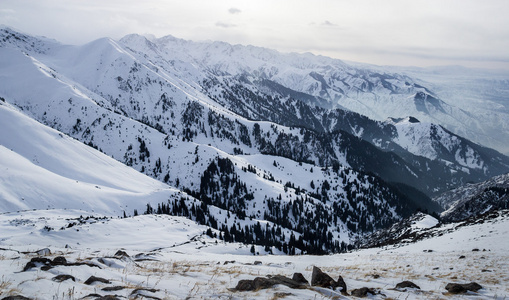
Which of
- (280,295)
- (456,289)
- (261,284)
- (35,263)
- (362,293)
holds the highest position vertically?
(35,263)

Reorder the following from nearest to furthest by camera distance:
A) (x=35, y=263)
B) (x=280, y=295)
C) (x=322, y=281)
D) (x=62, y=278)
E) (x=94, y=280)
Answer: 1. (x=280, y=295)
2. (x=62, y=278)
3. (x=94, y=280)
4. (x=35, y=263)
5. (x=322, y=281)

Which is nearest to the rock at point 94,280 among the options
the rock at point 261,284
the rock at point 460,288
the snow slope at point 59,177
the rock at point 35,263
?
the rock at point 35,263

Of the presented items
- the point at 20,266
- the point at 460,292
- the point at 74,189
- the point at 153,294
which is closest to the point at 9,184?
the point at 74,189

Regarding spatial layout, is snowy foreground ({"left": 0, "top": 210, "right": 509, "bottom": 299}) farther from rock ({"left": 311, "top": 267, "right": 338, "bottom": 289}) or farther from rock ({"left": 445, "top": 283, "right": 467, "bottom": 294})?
rock ({"left": 311, "top": 267, "right": 338, "bottom": 289})

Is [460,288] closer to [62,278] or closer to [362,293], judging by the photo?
[362,293]

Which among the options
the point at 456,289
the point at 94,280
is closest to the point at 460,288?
the point at 456,289

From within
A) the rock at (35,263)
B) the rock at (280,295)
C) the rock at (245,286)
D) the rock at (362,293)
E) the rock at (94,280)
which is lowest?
the rock at (362,293)

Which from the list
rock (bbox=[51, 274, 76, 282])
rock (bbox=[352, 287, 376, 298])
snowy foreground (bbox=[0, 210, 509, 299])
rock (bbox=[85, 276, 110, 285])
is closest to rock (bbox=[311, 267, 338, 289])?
rock (bbox=[352, 287, 376, 298])

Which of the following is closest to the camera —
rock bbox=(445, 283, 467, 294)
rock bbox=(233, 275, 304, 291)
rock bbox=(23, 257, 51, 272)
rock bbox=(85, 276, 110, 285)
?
rock bbox=(85, 276, 110, 285)

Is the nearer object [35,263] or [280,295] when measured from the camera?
[280,295]

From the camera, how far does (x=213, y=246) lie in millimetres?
74688

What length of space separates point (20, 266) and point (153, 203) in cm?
14202

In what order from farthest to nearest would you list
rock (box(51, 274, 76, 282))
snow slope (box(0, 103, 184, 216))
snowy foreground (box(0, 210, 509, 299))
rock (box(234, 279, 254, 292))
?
snow slope (box(0, 103, 184, 216)), rock (box(234, 279, 254, 292)), rock (box(51, 274, 76, 282)), snowy foreground (box(0, 210, 509, 299))

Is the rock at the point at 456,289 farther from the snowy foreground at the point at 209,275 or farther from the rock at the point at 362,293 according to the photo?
the rock at the point at 362,293
